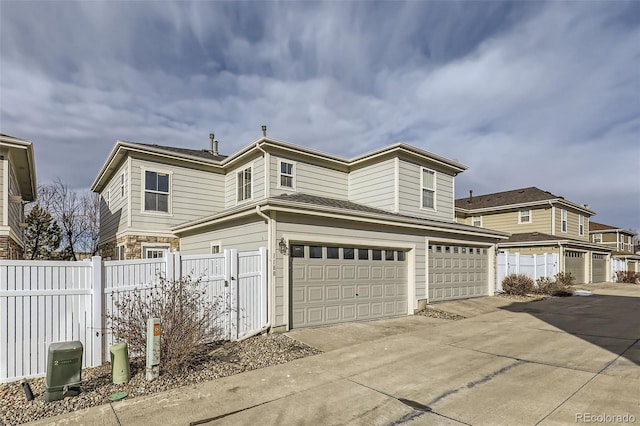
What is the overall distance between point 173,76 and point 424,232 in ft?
37.3

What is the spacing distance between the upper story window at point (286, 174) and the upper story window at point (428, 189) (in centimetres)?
545

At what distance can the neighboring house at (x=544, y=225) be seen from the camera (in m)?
22.8

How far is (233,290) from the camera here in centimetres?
809

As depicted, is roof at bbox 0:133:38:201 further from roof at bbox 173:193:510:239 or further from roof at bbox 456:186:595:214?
roof at bbox 456:186:595:214

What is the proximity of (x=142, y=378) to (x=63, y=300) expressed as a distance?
1.86m

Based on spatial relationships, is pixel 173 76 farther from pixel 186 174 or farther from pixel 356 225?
pixel 356 225

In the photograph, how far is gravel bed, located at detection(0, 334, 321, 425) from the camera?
182 inches

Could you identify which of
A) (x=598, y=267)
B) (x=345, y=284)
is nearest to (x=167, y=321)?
(x=345, y=284)

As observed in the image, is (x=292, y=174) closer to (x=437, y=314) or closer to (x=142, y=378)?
(x=437, y=314)

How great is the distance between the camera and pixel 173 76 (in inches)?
546

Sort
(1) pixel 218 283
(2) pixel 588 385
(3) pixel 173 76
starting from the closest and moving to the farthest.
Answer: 1. (2) pixel 588 385
2. (1) pixel 218 283
3. (3) pixel 173 76

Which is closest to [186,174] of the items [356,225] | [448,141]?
[356,225]

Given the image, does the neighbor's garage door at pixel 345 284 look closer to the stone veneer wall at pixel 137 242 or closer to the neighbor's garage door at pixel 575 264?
the stone veneer wall at pixel 137 242

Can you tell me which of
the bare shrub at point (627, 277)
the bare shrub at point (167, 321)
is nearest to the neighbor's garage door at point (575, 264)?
the bare shrub at point (627, 277)
